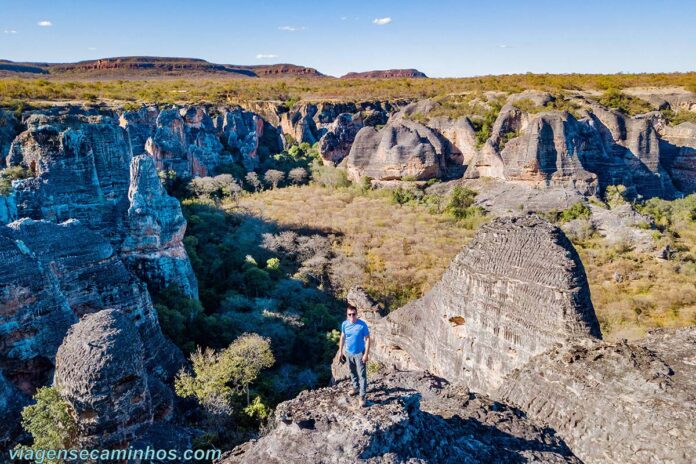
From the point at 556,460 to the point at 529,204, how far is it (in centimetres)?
2544

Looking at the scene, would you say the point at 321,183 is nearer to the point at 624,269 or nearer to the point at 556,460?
the point at 624,269

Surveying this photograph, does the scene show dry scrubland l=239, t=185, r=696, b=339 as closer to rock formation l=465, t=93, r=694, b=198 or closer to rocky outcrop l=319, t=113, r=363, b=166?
rock formation l=465, t=93, r=694, b=198

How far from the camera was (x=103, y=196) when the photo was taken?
14.8m

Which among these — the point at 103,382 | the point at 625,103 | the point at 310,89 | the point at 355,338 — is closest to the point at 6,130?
→ the point at 103,382

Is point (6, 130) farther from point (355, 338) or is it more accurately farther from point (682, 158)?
point (682, 158)

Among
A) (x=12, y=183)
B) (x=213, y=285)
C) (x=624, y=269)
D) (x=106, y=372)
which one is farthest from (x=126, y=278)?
(x=624, y=269)

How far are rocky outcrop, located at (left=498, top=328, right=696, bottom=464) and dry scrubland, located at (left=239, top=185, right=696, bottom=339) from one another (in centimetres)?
1027

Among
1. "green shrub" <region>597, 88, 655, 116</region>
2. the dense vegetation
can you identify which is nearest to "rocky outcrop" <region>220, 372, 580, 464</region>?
the dense vegetation

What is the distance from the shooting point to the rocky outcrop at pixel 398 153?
35.3 meters

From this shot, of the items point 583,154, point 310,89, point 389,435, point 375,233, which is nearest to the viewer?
point 389,435

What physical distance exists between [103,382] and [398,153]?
31.0 metres

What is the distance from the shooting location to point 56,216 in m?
13.9

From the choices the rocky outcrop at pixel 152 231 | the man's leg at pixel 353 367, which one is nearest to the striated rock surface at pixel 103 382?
the man's leg at pixel 353 367

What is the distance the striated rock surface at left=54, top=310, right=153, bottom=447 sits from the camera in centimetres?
708
